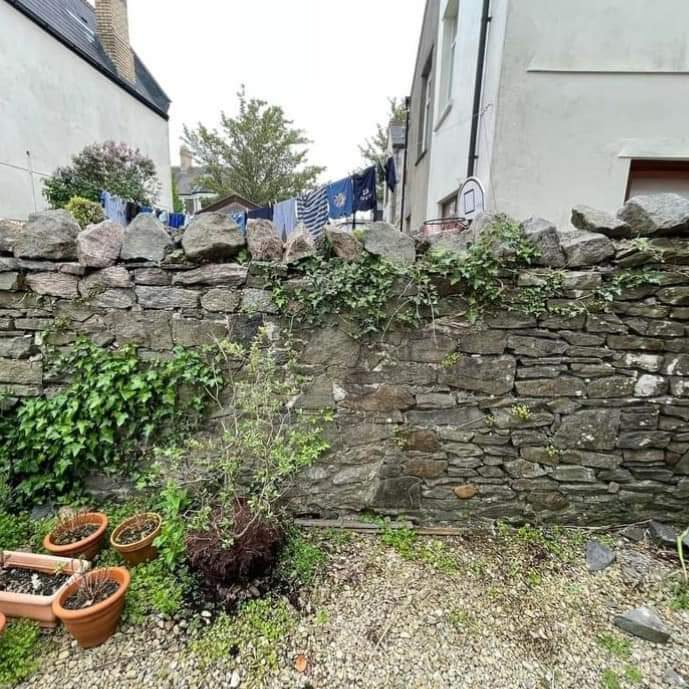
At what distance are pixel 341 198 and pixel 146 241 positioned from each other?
4.54 m

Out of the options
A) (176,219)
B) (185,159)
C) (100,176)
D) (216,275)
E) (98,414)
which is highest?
(185,159)

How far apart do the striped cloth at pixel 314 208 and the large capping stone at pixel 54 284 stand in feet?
14.8

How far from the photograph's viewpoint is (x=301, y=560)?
221cm

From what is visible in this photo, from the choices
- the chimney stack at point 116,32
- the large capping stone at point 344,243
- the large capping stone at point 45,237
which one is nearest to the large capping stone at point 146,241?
the large capping stone at point 45,237

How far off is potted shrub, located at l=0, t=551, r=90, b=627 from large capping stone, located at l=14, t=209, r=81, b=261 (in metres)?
1.66

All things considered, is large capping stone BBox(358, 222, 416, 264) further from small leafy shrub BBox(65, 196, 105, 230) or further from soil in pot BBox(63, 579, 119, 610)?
small leafy shrub BBox(65, 196, 105, 230)

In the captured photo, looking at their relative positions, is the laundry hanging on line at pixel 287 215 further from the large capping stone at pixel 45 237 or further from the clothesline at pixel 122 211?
the large capping stone at pixel 45 237

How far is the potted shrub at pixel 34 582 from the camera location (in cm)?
178

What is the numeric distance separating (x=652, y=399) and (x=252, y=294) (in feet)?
8.20

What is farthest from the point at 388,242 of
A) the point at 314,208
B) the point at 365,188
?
the point at 314,208

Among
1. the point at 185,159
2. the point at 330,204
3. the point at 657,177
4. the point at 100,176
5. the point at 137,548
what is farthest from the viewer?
the point at 185,159

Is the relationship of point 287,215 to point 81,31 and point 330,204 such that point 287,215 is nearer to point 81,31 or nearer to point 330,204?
point 330,204

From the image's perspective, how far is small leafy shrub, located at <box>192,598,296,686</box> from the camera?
5.55 feet

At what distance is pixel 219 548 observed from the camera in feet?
6.51
